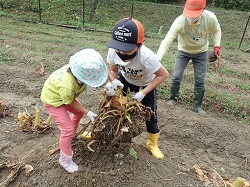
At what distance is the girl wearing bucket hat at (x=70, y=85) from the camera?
2.30 m

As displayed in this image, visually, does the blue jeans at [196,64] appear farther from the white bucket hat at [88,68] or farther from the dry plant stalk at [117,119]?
the white bucket hat at [88,68]

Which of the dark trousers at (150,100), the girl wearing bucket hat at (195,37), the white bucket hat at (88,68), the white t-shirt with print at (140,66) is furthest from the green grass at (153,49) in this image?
→ the white bucket hat at (88,68)

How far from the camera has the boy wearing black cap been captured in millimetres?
2338

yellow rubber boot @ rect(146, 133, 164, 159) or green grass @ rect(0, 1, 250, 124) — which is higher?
yellow rubber boot @ rect(146, 133, 164, 159)

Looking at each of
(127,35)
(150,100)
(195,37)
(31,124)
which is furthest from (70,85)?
(195,37)

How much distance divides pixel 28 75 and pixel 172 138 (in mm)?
2643

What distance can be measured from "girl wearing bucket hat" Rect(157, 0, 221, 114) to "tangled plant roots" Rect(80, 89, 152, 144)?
106 cm

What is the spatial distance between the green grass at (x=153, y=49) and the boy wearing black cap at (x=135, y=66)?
1.79 metres

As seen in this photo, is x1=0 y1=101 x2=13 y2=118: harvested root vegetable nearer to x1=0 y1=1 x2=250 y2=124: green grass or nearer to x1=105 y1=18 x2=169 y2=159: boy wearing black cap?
x1=0 y1=1 x2=250 y2=124: green grass

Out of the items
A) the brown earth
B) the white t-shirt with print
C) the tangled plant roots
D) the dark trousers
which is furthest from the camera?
the dark trousers

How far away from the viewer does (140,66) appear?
264 cm

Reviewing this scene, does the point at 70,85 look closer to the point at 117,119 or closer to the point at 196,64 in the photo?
the point at 117,119

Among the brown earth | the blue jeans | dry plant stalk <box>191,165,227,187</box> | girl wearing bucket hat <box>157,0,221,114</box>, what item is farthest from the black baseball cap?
the blue jeans

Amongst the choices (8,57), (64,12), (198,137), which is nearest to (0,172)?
(198,137)
